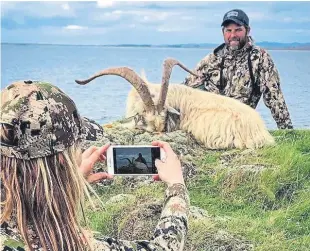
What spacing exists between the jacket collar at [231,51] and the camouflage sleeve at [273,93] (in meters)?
0.14

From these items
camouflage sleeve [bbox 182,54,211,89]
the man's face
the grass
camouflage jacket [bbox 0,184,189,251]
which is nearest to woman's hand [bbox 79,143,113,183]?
camouflage jacket [bbox 0,184,189,251]

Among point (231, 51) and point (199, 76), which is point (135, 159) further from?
point (199, 76)

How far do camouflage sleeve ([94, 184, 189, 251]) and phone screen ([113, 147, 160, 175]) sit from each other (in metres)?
0.32

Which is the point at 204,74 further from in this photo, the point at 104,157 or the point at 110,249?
the point at 110,249

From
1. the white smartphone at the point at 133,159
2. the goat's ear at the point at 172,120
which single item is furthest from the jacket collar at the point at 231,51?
the white smartphone at the point at 133,159

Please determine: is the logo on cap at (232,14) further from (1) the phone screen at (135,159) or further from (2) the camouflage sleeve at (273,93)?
(1) the phone screen at (135,159)

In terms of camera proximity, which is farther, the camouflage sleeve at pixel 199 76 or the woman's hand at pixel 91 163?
the camouflage sleeve at pixel 199 76

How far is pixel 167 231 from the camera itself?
234 centimetres

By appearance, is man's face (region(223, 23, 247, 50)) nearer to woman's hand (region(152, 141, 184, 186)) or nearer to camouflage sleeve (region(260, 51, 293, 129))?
camouflage sleeve (region(260, 51, 293, 129))

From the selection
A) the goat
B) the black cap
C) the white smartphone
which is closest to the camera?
the white smartphone

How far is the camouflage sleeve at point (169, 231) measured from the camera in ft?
7.33

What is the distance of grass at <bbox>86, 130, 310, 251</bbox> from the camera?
342 centimetres

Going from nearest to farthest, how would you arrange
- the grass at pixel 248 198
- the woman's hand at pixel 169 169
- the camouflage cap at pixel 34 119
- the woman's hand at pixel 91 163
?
the camouflage cap at pixel 34 119 → the woman's hand at pixel 169 169 → the woman's hand at pixel 91 163 → the grass at pixel 248 198

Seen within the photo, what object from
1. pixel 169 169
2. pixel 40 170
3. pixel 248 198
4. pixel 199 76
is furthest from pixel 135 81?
pixel 40 170
